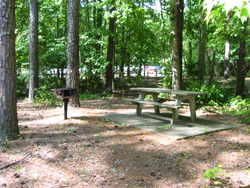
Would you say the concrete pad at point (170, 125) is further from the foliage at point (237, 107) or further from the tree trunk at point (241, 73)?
the tree trunk at point (241, 73)

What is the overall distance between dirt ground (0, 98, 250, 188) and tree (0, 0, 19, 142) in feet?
1.64

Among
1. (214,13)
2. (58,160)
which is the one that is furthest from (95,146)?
(214,13)

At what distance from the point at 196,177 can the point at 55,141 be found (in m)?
2.84

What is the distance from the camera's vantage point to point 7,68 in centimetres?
465

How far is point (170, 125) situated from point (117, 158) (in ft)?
7.86

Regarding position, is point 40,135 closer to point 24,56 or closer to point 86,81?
point 86,81

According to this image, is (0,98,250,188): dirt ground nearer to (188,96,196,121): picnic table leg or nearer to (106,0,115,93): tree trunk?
(188,96,196,121): picnic table leg

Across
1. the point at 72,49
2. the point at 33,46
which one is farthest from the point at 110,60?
the point at 72,49

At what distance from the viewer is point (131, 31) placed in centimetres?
1616

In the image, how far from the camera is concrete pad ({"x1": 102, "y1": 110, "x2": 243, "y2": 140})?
5.52m

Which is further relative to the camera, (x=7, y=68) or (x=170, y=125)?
(x=170, y=125)

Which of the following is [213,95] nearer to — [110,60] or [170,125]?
[170,125]

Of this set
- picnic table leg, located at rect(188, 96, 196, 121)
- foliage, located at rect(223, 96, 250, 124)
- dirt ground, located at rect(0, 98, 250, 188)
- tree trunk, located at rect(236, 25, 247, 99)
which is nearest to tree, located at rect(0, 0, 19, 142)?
dirt ground, located at rect(0, 98, 250, 188)

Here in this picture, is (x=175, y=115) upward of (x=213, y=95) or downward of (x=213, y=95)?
downward
